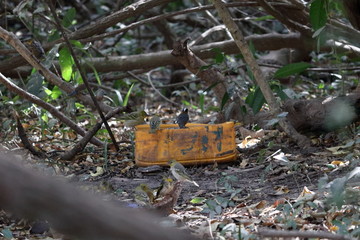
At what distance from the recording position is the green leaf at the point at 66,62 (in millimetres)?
4434

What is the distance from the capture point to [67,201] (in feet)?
3.67

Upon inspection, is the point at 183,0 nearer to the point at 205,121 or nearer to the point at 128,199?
the point at 205,121

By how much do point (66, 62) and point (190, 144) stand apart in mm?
1254

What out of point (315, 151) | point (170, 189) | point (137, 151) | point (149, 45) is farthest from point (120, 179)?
point (149, 45)

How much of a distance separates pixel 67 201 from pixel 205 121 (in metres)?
3.62

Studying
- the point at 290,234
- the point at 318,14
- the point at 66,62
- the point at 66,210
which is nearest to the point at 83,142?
the point at 66,62

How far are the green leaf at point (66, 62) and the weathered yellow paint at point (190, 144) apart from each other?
1007 millimetres

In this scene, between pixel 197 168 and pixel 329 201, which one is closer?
pixel 329 201

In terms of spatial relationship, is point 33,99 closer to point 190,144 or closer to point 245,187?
point 190,144

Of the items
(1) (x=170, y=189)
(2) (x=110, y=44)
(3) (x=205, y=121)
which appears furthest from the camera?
(2) (x=110, y=44)

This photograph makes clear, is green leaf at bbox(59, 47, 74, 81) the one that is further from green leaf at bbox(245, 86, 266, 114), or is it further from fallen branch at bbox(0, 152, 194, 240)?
fallen branch at bbox(0, 152, 194, 240)

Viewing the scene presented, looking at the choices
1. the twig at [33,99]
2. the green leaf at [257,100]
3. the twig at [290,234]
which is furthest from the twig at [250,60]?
the twig at [290,234]

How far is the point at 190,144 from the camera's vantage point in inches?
148

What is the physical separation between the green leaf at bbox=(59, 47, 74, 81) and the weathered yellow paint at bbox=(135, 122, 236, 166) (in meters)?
1.01
